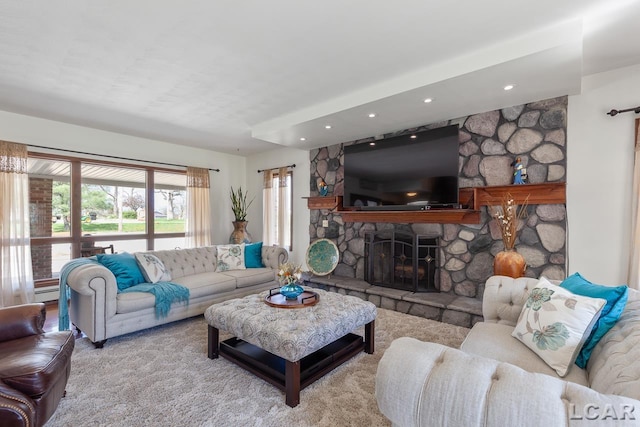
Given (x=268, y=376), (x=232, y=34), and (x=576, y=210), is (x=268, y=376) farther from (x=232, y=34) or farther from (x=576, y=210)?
(x=576, y=210)

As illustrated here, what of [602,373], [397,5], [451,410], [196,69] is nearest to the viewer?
[451,410]

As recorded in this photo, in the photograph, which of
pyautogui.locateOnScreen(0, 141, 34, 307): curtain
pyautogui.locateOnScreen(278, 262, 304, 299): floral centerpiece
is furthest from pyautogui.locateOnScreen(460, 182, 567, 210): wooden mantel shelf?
pyautogui.locateOnScreen(0, 141, 34, 307): curtain

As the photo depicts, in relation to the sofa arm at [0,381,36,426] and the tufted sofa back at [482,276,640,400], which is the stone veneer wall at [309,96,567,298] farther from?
the sofa arm at [0,381,36,426]

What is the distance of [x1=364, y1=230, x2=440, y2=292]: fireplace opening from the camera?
388 centimetres

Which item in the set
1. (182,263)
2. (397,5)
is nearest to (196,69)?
(397,5)

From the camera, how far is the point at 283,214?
227 inches

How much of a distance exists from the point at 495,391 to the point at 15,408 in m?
1.90

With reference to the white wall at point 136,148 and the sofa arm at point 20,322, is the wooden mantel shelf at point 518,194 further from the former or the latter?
the white wall at point 136,148

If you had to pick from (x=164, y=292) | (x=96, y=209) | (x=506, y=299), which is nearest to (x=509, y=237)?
(x=506, y=299)

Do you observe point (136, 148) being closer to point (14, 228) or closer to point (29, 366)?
point (14, 228)

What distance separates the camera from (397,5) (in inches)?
75.0

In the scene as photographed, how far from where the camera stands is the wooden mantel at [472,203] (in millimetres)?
3098

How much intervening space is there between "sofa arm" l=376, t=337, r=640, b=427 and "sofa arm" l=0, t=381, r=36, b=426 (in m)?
1.56

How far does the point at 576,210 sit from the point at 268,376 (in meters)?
3.31
